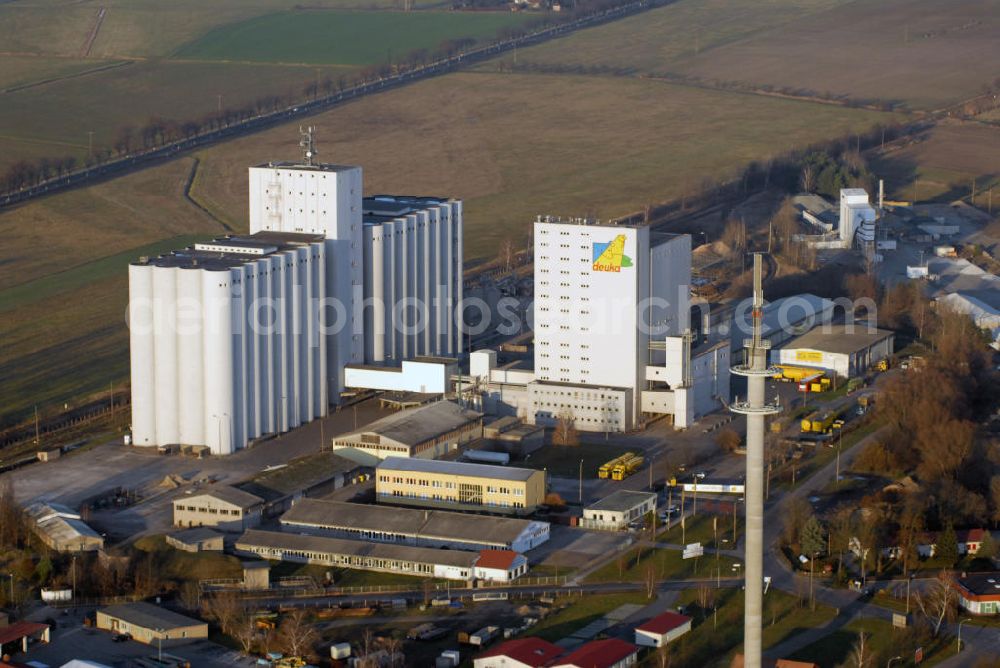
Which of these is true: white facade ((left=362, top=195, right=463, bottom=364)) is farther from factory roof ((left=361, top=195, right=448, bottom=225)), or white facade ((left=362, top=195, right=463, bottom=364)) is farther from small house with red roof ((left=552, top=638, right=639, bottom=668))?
small house with red roof ((left=552, top=638, right=639, bottom=668))

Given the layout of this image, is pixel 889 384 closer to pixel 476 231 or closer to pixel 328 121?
pixel 476 231

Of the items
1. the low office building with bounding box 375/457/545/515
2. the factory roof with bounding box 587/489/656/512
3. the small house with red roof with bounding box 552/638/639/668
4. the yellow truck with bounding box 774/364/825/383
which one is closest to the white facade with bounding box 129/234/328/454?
the low office building with bounding box 375/457/545/515

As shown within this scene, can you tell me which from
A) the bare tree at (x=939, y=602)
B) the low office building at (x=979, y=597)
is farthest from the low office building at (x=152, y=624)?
the low office building at (x=979, y=597)

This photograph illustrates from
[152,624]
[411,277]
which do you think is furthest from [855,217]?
→ [152,624]

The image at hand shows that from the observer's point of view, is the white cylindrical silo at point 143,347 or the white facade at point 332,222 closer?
the white cylindrical silo at point 143,347

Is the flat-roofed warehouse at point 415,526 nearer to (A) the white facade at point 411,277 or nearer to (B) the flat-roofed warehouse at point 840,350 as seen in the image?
(A) the white facade at point 411,277
